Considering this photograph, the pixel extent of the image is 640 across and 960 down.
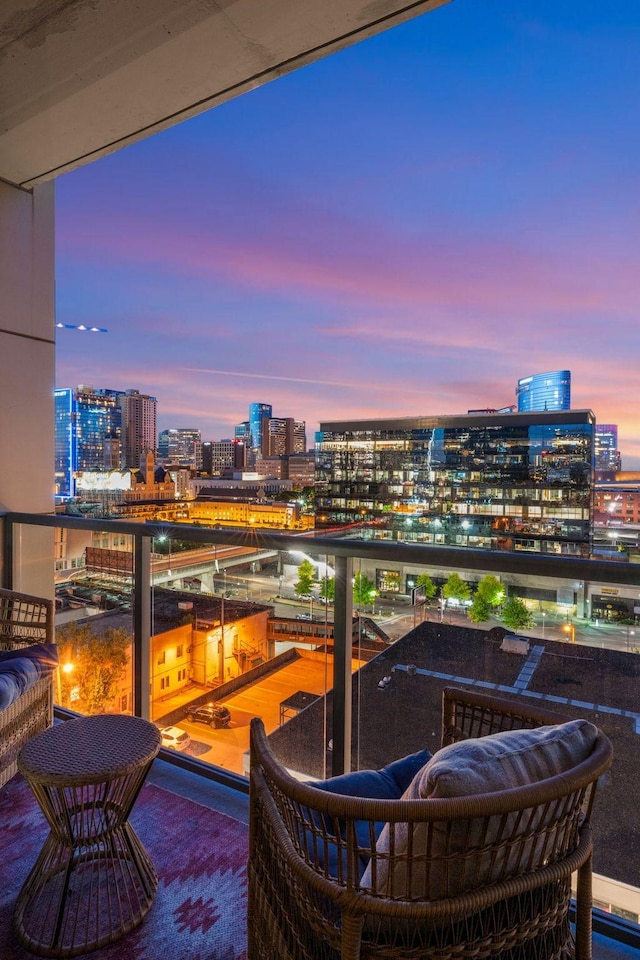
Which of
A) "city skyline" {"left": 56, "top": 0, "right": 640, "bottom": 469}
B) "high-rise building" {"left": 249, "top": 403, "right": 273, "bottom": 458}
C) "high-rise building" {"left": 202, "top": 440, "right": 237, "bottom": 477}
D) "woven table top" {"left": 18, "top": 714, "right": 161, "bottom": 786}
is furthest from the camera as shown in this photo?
"high-rise building" {"left": 249, "top": 403, "right": 273, "bottom": 458}

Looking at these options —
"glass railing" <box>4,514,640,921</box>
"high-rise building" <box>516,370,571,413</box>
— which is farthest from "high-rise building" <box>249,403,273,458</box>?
"glass railing" <box>4,514,640,921</box>

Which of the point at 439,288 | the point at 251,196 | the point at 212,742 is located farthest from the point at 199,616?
the point at 439,288

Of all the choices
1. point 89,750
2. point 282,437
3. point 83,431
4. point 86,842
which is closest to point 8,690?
point 89,750

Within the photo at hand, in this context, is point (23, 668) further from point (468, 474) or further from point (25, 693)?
point (468, 474)

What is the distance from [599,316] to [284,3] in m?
34.2

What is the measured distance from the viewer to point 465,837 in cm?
88

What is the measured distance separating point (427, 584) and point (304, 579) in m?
0.54

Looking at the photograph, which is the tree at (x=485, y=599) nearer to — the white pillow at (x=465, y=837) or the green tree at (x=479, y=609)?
the green tree at (x=479, y=609)

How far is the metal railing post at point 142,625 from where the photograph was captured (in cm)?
274

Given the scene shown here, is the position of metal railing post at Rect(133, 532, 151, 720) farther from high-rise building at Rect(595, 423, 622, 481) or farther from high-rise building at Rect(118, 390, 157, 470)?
high-rise building at Rect(595, 423, 622, 481)

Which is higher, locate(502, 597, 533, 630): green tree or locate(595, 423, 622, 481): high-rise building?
locate(595, 423, 622, 481): high-rise building

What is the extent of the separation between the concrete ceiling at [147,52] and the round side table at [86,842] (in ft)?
9.21

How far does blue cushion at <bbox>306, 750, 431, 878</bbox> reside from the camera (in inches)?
38.0

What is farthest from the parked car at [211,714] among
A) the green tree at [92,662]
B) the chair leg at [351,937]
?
the chair leg at [351,937]
